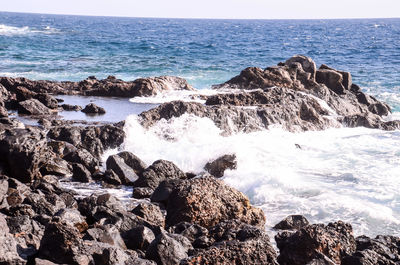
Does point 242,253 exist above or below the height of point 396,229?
above

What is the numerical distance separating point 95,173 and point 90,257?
5.35 meters

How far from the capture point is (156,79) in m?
22.0

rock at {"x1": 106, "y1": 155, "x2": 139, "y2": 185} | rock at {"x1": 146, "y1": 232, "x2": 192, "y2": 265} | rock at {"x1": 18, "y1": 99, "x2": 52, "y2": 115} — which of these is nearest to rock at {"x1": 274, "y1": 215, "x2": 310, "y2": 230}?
rock at {"x1": 146, "y1": 232, "x2": 192, "y2": 265}

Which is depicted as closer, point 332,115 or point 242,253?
point 242,253

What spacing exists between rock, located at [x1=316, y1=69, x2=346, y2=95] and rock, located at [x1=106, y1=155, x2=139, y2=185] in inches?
471

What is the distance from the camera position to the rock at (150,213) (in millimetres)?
8148

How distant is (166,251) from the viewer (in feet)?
20.6

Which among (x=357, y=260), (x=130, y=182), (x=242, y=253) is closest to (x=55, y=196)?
(x=130, y=182)

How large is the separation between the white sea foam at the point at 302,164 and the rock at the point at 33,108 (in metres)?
3.96

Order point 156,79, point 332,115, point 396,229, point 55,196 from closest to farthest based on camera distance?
point 55,196, point 396,229, point 332,115, point 156,79

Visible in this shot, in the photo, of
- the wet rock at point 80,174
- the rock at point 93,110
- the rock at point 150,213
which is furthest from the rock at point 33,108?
the rock at point 150,213

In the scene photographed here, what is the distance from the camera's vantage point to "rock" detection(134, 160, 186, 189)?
10.3m

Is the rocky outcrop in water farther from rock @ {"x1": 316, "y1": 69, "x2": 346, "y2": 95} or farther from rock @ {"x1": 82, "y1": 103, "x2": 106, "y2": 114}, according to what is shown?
rock @ {"x1": 82, "y1": 103, "x2": 106, "y2": 114}

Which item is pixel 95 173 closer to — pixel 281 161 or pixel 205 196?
pixel 205 196
